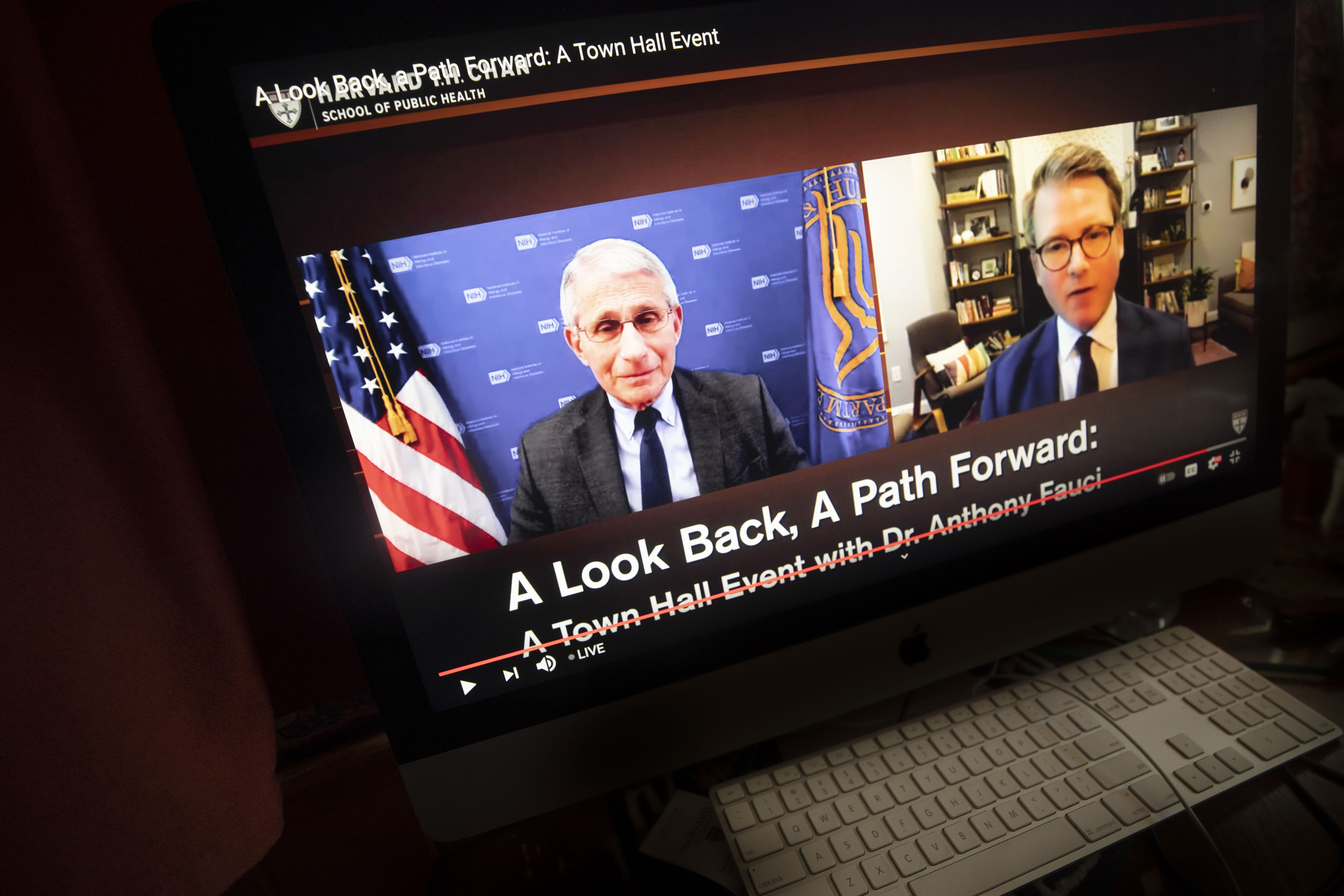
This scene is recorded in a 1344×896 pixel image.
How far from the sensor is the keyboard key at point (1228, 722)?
22.2 inches

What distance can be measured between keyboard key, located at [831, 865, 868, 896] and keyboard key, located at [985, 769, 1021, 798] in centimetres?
14

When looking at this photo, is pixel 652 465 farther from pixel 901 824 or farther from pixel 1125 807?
pixel 1125 807

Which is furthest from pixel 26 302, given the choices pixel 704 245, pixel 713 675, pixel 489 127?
pixel 713 675

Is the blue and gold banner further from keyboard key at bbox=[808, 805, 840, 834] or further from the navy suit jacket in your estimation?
keyboard key at bbox=[808, 805, 840, 834]

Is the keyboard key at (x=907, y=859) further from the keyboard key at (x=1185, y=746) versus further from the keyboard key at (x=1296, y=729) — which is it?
the keyboard key at (x=1296, y=729)

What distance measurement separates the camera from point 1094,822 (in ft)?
1.65

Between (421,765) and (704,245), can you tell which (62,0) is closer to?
(704,245)

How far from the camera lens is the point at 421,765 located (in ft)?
1.74

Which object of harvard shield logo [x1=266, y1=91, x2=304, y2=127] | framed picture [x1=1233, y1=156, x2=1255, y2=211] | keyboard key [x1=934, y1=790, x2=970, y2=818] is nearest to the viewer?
harvard shield logo [x1=266, y1=91, x2=304, y2=127]

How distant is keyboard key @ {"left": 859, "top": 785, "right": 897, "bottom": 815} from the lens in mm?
530

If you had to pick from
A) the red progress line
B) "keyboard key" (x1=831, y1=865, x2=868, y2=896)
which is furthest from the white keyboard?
the red progress line

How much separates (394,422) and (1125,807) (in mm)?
640

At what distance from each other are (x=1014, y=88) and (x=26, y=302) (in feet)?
2.64

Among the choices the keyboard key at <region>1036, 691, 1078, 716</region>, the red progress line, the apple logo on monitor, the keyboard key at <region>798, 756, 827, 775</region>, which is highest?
the red progress line
